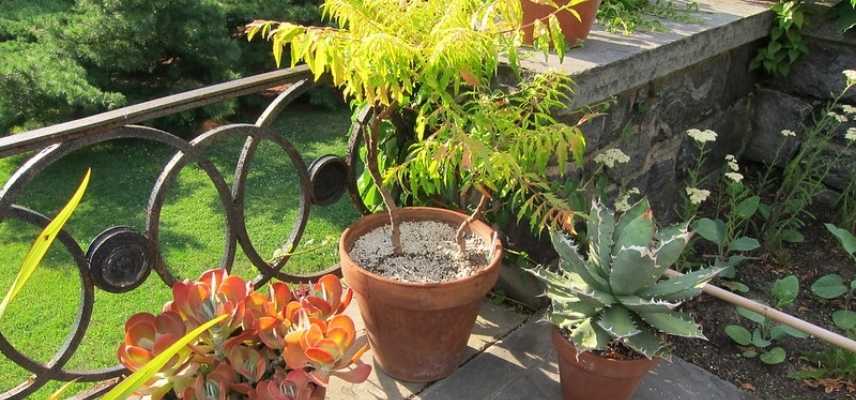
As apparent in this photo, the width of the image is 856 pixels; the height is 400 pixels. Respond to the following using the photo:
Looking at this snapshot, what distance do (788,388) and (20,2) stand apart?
5.55 metres

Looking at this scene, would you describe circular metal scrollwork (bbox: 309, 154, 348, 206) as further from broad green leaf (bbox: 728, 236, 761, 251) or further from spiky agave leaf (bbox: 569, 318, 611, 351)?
broad green leaf (bbox: 728, 236, 761, 251)

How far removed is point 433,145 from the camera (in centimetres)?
196

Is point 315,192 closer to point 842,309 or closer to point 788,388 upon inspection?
point 788,388

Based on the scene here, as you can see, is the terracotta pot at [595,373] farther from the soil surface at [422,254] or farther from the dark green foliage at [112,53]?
the dark green foliage at [112,53]

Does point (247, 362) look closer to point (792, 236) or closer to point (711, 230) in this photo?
point (711, 230)

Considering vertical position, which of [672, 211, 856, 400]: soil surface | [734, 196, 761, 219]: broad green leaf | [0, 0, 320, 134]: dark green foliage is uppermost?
[0, 0, 320, 134]: dark green foliage

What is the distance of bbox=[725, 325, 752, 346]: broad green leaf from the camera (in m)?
2.50

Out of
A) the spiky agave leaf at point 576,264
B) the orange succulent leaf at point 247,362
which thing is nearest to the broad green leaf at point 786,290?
the spiky agave leaf at point 576,264

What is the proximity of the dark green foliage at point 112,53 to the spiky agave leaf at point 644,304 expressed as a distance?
10.9ft

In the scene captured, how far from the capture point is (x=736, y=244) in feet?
9.29

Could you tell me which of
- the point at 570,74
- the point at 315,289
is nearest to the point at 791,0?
the point at 570,74

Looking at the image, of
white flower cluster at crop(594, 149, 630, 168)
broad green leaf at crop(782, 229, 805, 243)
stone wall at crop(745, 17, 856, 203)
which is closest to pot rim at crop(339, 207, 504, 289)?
white flower cluster at crop(594, 149, 630, 168)

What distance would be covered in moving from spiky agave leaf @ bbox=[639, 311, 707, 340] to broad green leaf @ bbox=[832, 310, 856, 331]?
95cm

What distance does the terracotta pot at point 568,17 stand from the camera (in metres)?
2.32
